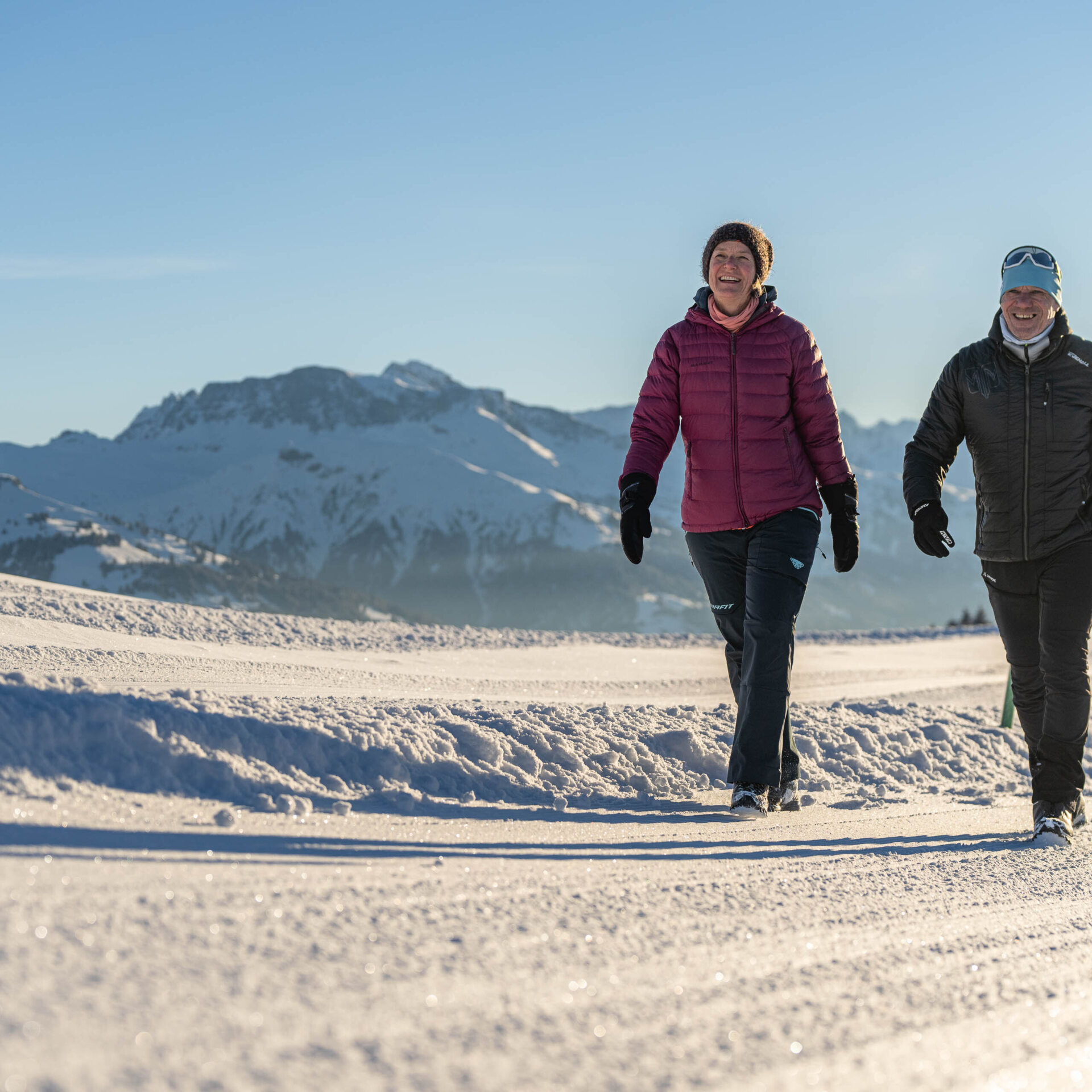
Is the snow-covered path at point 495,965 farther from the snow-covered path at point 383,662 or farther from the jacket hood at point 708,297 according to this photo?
Result: the jacket hood at point 708,297

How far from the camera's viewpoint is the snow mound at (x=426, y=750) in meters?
3.03

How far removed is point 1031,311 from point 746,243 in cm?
108

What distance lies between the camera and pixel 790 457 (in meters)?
4.10

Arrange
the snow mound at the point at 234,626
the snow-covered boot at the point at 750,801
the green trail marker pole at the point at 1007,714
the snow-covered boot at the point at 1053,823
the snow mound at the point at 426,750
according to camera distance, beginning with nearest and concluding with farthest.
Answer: the snow mound at the point at 426,750
the snow-covered boot at the point at 1053,823
the snow-covered boot at the point at 750,801
the green trail marker pole at the point at 1007,714
the snow mound at the point at 234,626

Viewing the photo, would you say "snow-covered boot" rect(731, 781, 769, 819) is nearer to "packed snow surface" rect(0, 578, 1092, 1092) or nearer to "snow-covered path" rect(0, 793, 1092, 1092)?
"packed snow surface" rect(0, 578, 1092, 1092)

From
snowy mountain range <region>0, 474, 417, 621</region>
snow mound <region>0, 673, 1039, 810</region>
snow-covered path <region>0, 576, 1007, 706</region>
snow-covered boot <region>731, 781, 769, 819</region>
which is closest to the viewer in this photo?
snow mound <region>0, 673, 1039, 810</region>

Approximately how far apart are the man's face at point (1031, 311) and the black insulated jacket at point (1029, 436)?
0.05 meters

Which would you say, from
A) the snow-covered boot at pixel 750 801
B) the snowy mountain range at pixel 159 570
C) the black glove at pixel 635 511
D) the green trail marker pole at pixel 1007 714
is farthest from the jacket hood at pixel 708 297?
the snowy mountain range at pixel 159 570

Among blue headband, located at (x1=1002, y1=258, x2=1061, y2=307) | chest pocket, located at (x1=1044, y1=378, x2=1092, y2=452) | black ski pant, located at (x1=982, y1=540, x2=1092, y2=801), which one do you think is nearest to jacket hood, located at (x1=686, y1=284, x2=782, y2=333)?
blue headband, located at (x1=1002, y1=258, x2=1061, y2=307)

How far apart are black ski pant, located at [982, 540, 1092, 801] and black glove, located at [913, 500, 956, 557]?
0.18 metres

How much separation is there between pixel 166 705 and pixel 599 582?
195 meters

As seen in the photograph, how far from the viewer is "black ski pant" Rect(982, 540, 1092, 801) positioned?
3916 millimetres

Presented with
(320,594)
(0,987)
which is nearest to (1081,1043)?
(0,987)

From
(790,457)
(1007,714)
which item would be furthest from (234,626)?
(1007,714)
